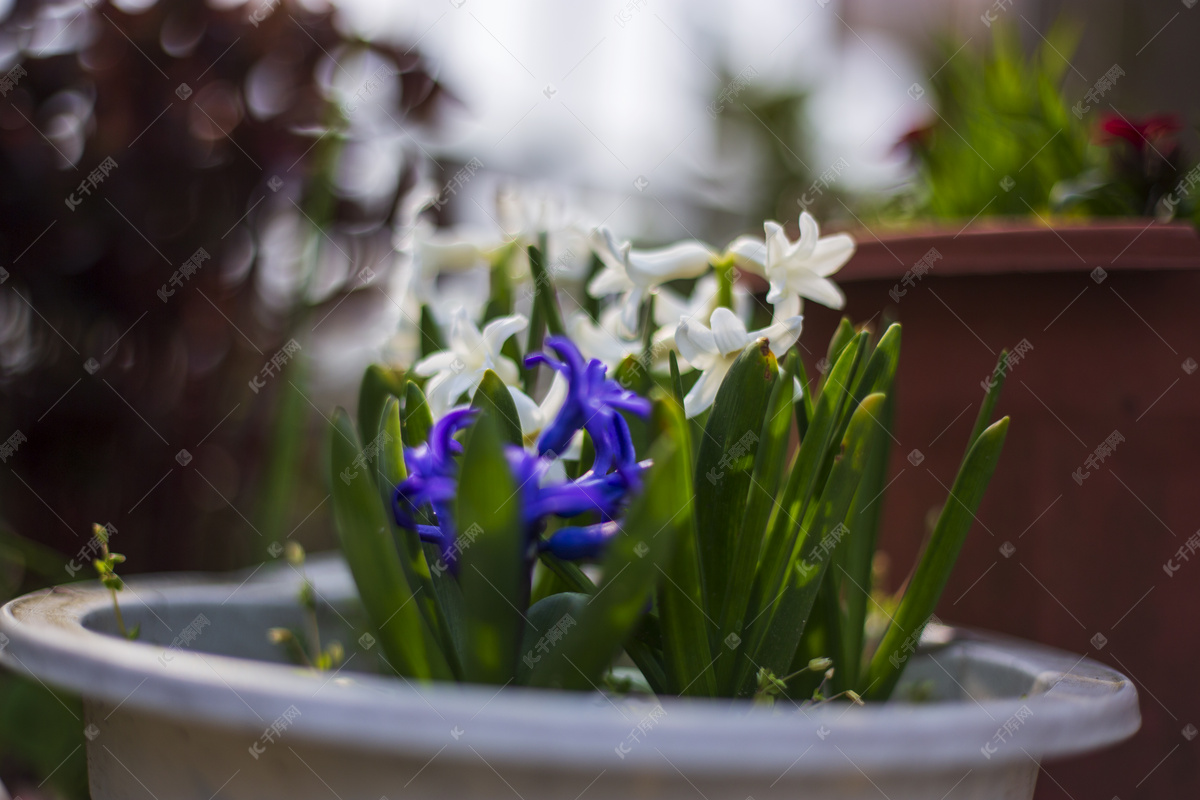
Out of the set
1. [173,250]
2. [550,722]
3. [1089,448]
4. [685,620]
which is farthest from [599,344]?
[173,250]

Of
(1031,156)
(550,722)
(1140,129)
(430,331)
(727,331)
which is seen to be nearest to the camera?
(550,722)

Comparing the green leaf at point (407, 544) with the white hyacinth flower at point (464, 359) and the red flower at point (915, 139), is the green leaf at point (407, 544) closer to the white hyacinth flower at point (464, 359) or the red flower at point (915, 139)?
the white hyacinth flower at point (464, 359)

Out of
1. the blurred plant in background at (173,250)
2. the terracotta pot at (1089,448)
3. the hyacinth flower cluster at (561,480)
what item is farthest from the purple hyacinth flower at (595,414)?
the blurred plant in background at (173,250)

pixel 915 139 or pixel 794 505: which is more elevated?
pixel 915 139

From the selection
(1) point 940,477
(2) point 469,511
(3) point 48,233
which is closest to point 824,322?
(1) point 940,477

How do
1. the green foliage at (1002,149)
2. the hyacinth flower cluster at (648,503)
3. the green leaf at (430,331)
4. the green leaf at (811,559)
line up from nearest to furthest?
1. the hyacinth flower cluster at (648,503)
2. the green leaf at (811,559)
3. the green leaf at (430,331)
4. the green foliage at (1002,149)

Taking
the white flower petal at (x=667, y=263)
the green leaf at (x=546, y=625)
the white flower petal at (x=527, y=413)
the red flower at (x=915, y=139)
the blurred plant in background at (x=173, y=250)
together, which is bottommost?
the blurred plant in background at (x=173, y=250)

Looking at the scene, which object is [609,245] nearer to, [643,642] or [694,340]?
[694,340]
